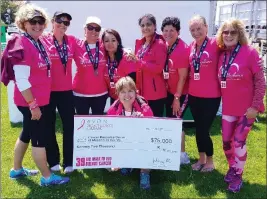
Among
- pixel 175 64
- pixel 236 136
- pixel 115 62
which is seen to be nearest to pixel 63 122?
pixel 115 62

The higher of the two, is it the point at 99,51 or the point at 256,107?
the point at 99,51

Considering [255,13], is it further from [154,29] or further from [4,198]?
[4,198]

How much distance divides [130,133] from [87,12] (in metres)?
5.44

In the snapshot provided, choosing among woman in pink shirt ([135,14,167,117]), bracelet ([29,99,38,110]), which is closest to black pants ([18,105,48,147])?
bracelet ([29,99,38,110])

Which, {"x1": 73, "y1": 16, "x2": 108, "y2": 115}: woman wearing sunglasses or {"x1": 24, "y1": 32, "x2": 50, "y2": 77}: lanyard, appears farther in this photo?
{"x1": 73, "y1": 16, "x2": 108, "y2": 115}: woman wearing sunglasses

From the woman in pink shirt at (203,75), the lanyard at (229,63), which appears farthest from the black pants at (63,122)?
the lanyard at (229,63)

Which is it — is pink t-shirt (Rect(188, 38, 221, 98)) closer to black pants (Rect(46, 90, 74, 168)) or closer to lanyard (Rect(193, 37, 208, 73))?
lanyard (Rect(193, 37, 208, 73))

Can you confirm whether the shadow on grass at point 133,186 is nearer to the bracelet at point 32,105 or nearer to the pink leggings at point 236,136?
the pink leggings at point 236,136

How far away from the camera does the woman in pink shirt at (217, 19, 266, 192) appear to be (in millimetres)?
3469

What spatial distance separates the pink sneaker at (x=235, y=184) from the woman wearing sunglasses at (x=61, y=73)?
6.63 feet

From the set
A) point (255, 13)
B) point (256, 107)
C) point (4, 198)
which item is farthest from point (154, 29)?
point (255, 13)

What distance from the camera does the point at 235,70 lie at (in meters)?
3.50

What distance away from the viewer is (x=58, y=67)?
12.2ft

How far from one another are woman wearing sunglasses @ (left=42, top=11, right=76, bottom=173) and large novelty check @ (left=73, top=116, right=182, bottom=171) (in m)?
0.50
